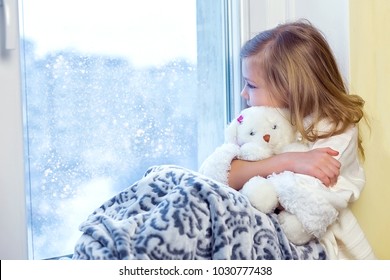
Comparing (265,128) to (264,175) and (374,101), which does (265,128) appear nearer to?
(264,175)

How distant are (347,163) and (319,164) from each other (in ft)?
0.40

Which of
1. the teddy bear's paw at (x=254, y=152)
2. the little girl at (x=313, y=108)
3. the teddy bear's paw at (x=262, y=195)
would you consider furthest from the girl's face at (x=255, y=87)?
the teddy bear's paw at (x=262, y=195)

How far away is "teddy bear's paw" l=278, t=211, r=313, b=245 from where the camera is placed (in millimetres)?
1233

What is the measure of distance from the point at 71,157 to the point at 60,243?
20 cm

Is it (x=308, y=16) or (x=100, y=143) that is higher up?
(x=308, y=16)

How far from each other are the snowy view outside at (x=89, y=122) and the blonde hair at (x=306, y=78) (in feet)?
0.79

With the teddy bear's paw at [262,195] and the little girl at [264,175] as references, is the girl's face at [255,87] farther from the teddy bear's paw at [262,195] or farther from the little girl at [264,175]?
the teddy bear's paw at [262,195]

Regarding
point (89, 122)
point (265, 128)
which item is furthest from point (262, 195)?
point (89, 122)

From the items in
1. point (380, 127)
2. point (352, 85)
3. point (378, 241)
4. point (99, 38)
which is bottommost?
point (378, 241)

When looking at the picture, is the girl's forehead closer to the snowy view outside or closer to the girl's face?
the girl's face

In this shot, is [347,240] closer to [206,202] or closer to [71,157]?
[206,202]

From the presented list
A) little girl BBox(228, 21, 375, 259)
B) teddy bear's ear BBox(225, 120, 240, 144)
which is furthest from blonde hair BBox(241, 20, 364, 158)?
teddy bear's ear BBox(225, 120, 240, 144)

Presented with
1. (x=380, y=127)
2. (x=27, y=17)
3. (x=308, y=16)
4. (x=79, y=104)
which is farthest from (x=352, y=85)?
(x=27, y=17)

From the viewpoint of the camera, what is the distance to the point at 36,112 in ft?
4.33
